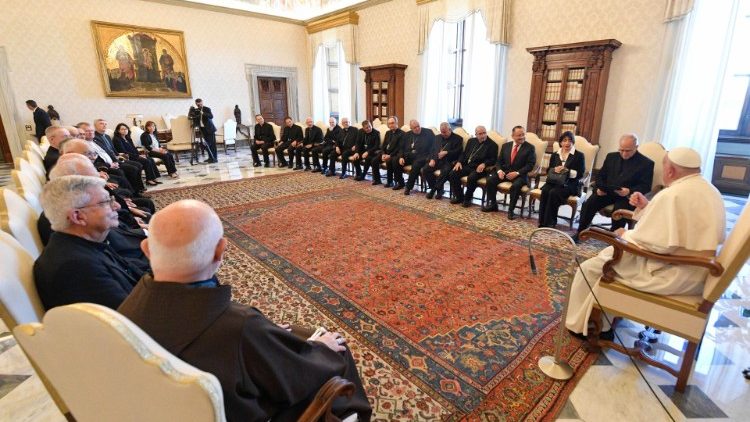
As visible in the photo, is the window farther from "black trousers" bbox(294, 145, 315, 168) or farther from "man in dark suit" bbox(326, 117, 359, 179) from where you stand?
"black trousers" bbox(294, 145, 315, 168)

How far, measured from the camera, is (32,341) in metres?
0.89

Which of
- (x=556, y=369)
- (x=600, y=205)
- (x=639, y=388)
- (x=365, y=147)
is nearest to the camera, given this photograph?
(x=639, y=388)

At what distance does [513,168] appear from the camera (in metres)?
5.20

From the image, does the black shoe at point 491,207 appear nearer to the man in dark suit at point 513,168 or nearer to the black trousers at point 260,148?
the man in dark suit at point 513,168

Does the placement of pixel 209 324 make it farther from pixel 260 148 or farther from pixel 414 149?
pixel 260 148

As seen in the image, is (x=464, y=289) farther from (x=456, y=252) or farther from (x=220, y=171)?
(x=220, y=171)

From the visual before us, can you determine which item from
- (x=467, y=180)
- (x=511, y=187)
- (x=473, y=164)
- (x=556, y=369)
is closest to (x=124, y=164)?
(x=467, y=180)

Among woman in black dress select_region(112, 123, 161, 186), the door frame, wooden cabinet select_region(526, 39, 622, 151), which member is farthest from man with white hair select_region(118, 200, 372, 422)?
the door frame

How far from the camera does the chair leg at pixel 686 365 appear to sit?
192 cm

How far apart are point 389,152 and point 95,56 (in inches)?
317

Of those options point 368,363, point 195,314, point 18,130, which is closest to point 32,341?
point 195,314

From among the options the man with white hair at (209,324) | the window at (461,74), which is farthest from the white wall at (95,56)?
the man with white hair at (209,324)

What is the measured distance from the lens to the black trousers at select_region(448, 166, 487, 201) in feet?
17.6

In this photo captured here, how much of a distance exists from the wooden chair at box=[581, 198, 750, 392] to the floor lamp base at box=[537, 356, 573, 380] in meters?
0.32
